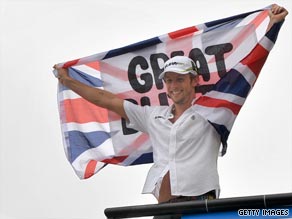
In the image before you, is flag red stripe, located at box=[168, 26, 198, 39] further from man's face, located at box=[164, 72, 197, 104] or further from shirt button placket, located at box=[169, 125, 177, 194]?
shirt button placket, located at box=[169, 125, 177, 194]

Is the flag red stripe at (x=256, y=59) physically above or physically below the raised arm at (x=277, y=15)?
below

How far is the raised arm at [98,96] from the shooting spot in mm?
9375

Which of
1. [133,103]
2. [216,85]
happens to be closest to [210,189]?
[216,85]

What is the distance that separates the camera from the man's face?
861cm

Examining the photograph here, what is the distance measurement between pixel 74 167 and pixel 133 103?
1.03 metres

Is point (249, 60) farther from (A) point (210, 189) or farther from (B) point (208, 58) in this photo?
(A) point (210, 189)

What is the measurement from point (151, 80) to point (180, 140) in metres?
1.40

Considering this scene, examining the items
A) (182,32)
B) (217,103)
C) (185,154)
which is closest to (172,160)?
(185,154)

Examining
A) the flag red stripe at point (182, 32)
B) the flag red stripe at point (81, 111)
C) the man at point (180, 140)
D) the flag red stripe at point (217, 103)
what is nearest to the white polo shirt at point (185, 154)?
the man at point (180, 140)

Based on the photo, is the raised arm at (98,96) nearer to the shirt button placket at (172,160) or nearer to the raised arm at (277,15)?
the shirt button placket at (172,160)

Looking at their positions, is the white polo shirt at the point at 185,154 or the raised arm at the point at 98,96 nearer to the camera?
the white polo shirt at the point at 185,154

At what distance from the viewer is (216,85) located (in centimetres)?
864

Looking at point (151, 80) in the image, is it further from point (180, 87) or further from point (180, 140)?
point (180, 140)

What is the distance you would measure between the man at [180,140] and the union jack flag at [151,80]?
146 mm
